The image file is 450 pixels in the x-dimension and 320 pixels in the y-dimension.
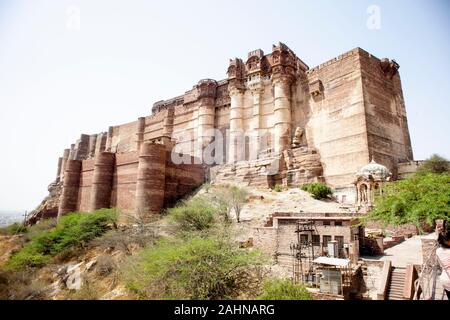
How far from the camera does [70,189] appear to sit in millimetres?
26875

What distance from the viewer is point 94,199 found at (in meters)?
23.5

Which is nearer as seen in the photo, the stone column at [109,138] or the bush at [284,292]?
the bush at [284,292]

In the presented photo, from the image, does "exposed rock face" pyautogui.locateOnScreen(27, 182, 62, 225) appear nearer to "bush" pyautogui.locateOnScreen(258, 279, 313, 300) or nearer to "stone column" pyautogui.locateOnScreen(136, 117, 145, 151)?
"stone column" pyautogui.locateOnScreen(136, 117, 145, 151)

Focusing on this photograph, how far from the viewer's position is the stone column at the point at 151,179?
20906 millimetres

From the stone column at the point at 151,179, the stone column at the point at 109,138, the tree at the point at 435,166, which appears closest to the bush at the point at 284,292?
the stone column at the point at 151,179

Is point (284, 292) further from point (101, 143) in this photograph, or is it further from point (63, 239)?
point (101, 143)

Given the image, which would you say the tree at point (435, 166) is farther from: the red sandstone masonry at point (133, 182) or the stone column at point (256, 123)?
the red sandstone masonry at point (133, 182)

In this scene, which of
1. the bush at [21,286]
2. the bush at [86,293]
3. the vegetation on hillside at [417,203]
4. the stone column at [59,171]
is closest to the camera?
the vegetation on hillside at [417,203]

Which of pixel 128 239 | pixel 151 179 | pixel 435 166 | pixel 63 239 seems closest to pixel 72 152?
pixel 63 239

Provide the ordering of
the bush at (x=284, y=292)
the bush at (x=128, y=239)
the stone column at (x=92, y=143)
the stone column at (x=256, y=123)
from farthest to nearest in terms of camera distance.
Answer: the stone column at (x=92, y=143), the stone column at (x=256, y=123), the bush at (x=128, y=239), the bush at (x=284, y=292)

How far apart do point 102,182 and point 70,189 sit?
5314mm

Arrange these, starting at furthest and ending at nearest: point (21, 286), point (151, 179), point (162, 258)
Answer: point (151, 179), point (21, 286), point (162, 258)

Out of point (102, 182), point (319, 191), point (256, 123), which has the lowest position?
point (319, 191)

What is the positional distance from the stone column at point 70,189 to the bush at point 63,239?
20.8ft
